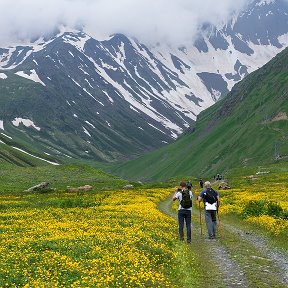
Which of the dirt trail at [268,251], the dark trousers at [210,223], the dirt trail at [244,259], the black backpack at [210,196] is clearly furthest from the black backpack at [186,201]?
the dirt trail at [268,251]

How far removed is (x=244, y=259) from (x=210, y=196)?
27.9 ft

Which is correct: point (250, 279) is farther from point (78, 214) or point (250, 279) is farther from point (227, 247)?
point (78, 214)

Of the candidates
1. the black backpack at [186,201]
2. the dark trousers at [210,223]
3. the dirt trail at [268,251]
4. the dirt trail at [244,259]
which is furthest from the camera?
the dark trousers at [210,223]

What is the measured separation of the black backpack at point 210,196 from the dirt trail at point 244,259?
2697mm

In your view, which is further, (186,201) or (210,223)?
(210,223)

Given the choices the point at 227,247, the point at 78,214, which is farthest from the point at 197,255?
the point at 78,214

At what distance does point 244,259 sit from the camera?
23.4 meters

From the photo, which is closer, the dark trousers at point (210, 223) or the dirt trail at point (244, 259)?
the dirt trail at point (244, 259)

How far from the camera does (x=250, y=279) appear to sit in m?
19.2

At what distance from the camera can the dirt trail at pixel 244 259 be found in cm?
1903

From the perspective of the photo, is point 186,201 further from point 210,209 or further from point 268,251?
point 268,251

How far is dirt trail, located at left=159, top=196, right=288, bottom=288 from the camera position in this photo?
19031 mm

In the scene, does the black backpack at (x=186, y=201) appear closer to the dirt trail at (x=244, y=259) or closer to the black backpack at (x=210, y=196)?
the black backpack at (x=210, y=196)

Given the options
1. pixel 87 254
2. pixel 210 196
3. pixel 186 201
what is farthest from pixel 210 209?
pixel 87 254
